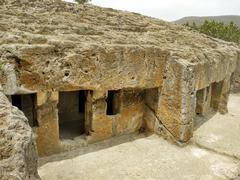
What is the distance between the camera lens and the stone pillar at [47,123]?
19.9 ft

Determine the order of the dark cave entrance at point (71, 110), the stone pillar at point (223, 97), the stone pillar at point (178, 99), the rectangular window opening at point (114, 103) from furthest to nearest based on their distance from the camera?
the stone pillar at point (223, 97) < the dark cave entrance at point (71, 110) < the rectangular window opening at point (114, 103) < the stone pillar at point (178, 99)

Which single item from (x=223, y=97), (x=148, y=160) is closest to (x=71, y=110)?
(x=148, y=160)

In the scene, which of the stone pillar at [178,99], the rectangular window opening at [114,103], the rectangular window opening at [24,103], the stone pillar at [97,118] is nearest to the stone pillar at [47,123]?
the stone pillar at [97,118]

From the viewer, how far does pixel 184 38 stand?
32.0ft

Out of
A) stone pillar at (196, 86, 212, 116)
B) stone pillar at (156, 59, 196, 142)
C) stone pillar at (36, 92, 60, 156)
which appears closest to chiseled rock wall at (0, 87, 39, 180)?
stone pillar at (36, 92, 60, 156)

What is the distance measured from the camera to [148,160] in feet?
21.5

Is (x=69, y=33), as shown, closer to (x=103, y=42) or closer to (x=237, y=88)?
(x=103, y=42)

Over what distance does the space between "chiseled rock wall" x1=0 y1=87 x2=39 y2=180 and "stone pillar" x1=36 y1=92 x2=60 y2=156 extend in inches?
97.5

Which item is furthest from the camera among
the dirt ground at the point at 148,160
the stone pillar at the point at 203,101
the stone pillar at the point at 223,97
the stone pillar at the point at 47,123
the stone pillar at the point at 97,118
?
the stone pillar at the point at 223,97

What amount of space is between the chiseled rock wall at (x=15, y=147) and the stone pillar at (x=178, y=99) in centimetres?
459

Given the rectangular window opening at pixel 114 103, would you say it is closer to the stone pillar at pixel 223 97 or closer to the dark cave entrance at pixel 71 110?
the dark cave entrance at pixel 71 110

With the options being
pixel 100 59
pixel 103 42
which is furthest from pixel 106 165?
pixel 103 42

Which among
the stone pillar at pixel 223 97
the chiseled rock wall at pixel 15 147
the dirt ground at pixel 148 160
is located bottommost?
the dirt ground at pixel 148 160

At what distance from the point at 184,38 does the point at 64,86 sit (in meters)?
5.28
